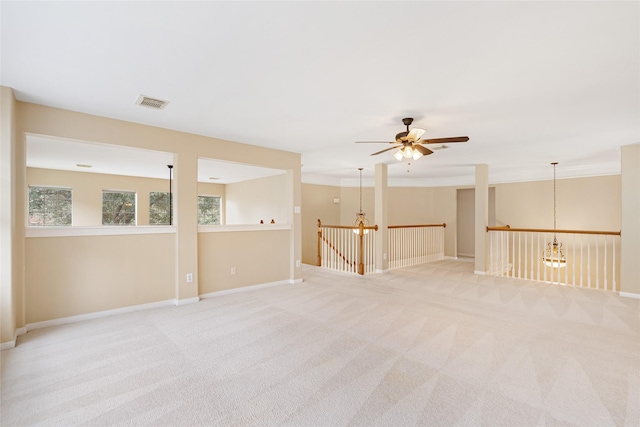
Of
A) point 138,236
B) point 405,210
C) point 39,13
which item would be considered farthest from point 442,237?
point 39,13

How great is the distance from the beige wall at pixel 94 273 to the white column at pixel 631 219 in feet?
23.0

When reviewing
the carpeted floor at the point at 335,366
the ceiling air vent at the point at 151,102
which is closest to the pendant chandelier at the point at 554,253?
the carpeted floor at the point at 335,366

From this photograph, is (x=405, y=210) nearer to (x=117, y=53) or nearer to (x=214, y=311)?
(x=214, y=311)

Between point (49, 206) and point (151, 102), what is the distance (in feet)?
19.6

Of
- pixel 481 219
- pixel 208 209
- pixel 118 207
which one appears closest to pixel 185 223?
pixel 118 207

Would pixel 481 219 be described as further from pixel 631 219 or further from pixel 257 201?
pixel 257 201

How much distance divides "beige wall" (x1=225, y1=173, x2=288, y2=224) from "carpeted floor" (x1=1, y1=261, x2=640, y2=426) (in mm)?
4185

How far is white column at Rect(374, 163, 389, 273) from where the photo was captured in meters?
6.47

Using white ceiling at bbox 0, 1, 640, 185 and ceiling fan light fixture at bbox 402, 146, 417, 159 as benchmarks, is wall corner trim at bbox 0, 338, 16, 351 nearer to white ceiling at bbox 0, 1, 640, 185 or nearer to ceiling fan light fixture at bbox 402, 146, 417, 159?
white ceiling at bbox 0, 1, 640, 185

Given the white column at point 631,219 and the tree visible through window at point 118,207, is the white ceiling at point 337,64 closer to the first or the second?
the white column at point 631,219

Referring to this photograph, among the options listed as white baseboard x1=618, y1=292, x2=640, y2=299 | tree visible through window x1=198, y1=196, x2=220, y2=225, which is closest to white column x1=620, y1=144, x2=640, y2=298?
white baseboard x1=618, y1=292, x2=640, y2=299

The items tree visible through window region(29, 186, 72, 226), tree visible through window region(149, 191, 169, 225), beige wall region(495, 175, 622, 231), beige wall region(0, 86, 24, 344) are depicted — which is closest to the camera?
beige wall region(0, 86, 24, 344)

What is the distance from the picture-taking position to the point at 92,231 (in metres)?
3.62

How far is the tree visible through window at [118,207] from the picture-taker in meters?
7.61
